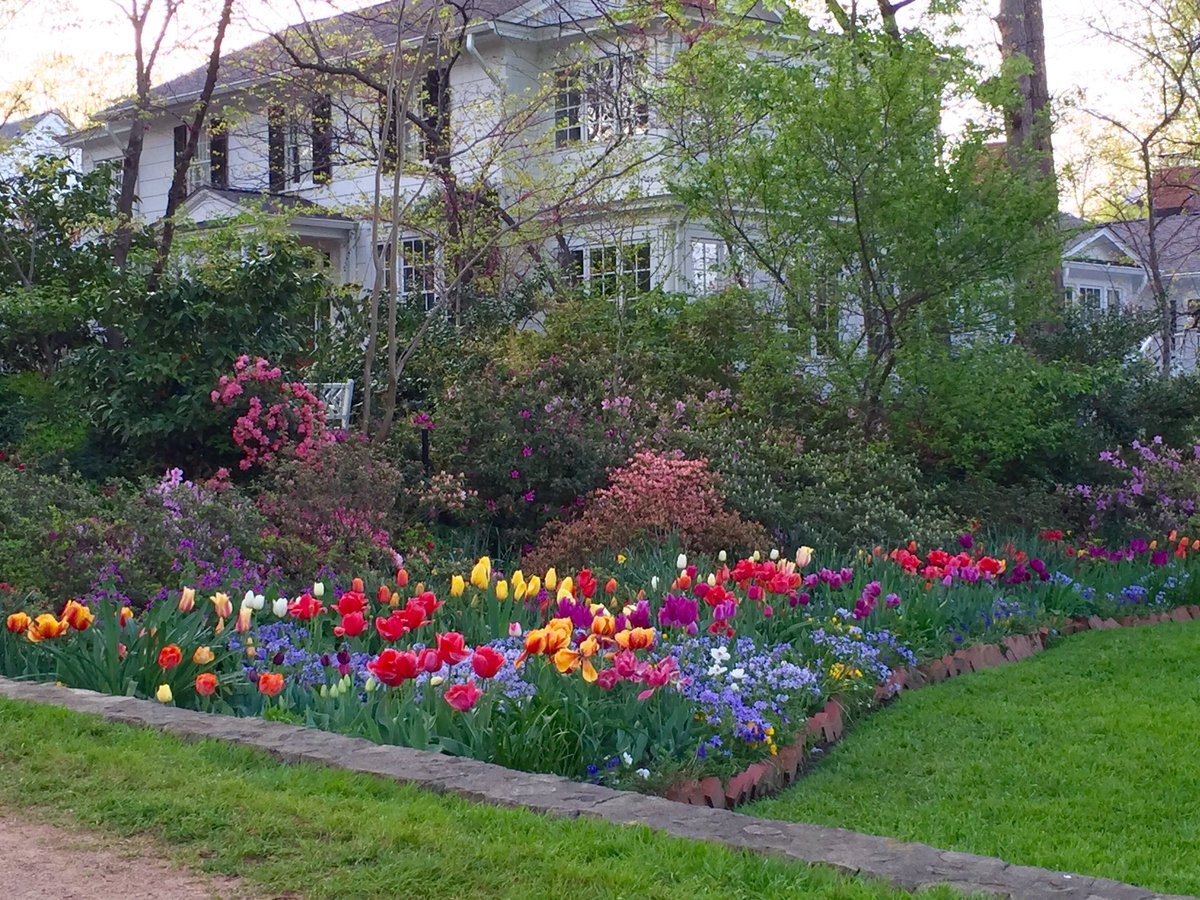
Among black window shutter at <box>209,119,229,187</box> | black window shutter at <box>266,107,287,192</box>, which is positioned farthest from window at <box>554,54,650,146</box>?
black window shutter at <box>209,119,229,187</box>

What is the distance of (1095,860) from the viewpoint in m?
4.29

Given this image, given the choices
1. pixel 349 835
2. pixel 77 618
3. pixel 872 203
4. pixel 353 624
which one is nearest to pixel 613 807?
pixel 349 835

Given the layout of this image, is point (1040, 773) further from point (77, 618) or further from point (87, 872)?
point (77, 618)

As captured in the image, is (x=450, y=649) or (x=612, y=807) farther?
(x=450, y=649)

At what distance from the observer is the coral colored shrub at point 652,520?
868cm

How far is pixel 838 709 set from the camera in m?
6.04

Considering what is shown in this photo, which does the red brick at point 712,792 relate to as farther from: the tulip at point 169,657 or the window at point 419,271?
the window at point 419,271

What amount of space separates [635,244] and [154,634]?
35.4 feet

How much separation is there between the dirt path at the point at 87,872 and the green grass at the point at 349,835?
0.07 metres

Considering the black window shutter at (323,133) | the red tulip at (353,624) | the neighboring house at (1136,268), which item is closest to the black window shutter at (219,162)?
the black window shutter at (323,133)

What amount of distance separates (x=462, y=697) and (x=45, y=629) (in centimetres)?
188

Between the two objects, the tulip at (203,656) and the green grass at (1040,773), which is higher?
the tulip at (203,656)

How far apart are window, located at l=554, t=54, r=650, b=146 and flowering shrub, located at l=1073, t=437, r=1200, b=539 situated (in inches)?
255

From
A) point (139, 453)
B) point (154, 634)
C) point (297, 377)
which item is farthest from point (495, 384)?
point (154, 634)
